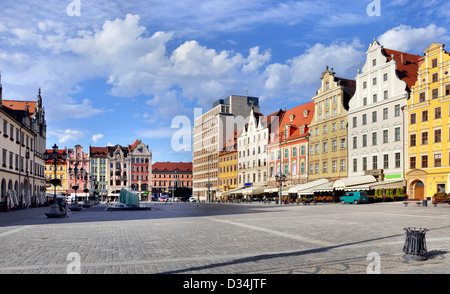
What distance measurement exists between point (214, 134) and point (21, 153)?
2649 inches

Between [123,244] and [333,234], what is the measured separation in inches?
297

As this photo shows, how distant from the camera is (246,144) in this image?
92.1m

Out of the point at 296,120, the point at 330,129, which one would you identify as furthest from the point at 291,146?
the point at 330,129

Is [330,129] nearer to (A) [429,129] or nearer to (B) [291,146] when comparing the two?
(B) [291,146]

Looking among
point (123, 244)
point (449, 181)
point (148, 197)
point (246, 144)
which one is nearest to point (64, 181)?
point (148, 197)

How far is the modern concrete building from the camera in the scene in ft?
360

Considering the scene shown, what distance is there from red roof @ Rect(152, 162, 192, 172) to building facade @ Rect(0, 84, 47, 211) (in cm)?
8996

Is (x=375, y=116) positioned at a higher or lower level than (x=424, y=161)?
higher

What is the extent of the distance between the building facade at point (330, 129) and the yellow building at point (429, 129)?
1221 cm

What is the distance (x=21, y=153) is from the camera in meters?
48.7

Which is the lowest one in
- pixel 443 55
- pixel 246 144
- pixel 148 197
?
pixel 148 197

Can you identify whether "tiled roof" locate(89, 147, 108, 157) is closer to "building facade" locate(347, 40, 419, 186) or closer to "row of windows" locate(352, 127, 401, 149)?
"building facade" locate(347, 40, 419, 186)

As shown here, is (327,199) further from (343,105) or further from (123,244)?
(123,244)
